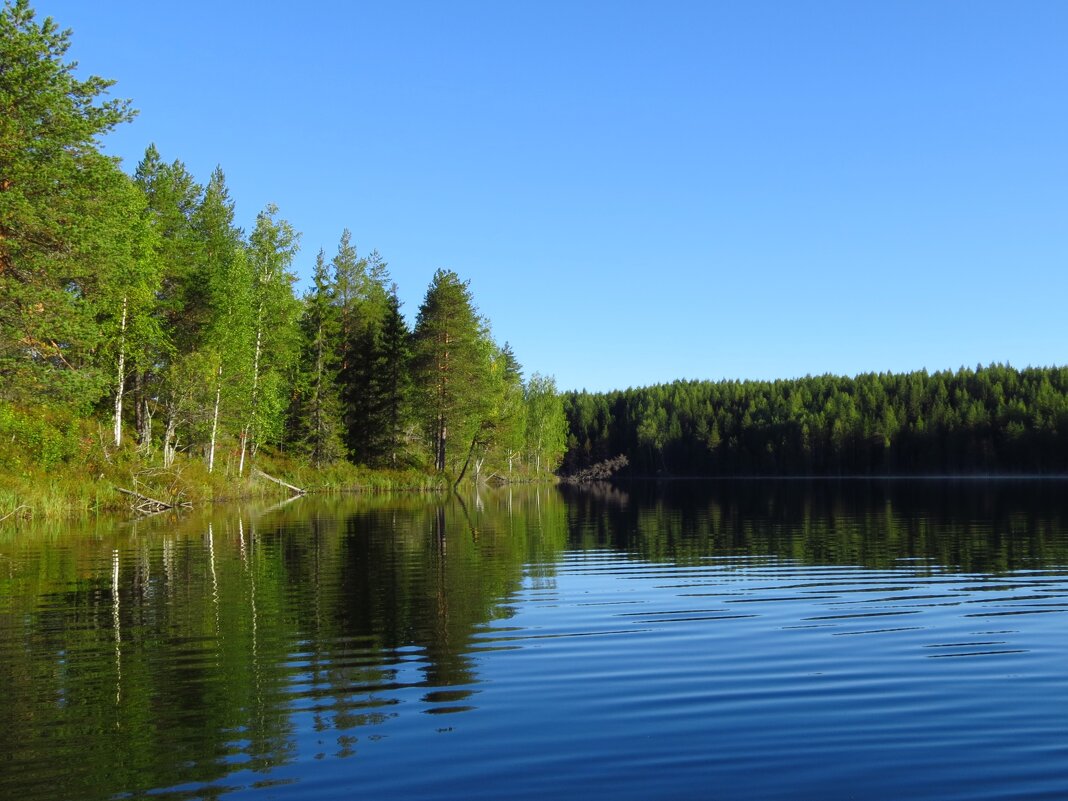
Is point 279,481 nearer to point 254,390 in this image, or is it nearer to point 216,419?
point 254,390

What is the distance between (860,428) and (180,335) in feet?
454

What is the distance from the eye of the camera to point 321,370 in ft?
252

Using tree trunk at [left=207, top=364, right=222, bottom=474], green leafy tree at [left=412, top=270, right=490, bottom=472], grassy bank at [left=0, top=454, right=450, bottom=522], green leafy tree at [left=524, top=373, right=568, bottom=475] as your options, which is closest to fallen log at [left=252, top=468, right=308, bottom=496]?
grassy bank at [left=0, top=454, right=450, bottom=522]

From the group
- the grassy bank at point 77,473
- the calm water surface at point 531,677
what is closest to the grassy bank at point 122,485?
the grassy bank at point 77,473

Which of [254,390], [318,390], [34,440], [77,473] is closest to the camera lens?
[34,440]

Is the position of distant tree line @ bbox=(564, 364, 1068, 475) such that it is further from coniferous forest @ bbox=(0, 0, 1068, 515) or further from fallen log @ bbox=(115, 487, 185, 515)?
fallen log @ bbox=(115, 487, 185, 515)

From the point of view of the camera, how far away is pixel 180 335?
57562 millimetres

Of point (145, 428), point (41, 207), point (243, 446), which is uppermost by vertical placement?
point (41, 207)

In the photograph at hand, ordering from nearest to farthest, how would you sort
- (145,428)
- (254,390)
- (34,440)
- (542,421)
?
(34,440) < (145,428) < (254,390) < (542,421)

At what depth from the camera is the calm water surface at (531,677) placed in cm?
777

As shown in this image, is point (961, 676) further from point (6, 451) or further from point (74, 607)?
point (6, 451)

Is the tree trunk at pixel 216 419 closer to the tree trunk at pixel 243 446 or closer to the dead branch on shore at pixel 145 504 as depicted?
the tree trunk at pixel 243 446

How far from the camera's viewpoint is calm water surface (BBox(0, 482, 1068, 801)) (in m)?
7.77

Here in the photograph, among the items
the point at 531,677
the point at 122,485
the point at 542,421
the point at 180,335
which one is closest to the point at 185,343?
the point at 180,335
